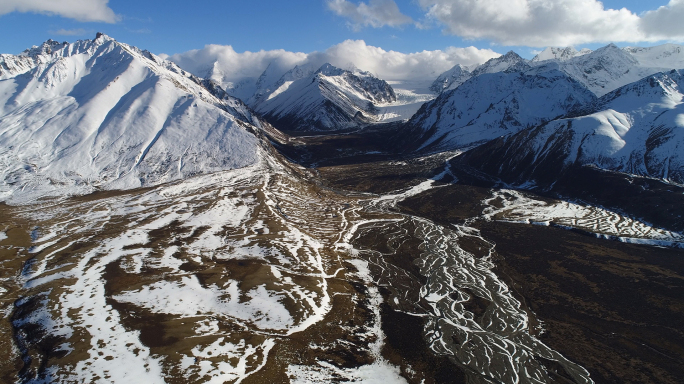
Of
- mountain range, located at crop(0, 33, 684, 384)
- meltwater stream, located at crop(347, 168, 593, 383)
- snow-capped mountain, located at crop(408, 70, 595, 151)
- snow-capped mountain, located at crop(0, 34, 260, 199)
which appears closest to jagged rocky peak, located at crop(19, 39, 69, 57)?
snow-capped mountain, located at crop(0, 34, 260, 199)

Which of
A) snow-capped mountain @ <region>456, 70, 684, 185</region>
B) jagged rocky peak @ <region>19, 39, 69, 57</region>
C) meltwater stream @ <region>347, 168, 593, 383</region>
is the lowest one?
meltwater stream @ <region>347, 168, 593, 383</region>

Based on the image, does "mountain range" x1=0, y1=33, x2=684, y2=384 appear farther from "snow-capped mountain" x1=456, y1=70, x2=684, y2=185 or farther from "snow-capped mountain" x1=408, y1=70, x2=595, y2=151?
"snow-capped mountain" x1=408, y1=70, x2=595, y2=151

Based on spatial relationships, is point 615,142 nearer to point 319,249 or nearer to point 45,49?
point 319,249

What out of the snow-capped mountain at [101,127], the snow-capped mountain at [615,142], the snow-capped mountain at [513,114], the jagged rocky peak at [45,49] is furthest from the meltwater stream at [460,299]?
the jagged rocky peak at [45,49]

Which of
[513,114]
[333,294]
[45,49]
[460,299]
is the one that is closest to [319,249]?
[333,294]

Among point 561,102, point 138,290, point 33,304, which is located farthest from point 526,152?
point 33,304

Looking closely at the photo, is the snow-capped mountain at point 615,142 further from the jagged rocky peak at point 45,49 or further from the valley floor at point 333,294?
the jagged rocky peak at point 45,49

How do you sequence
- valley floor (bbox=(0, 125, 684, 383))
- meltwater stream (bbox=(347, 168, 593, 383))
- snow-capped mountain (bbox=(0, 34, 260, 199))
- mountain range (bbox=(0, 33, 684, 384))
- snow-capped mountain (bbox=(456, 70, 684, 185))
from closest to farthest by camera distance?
valley floor (bbox=(0, 125, 684, 383)) < meltwater stream (bbox=(347, 168, 593, 383)) < mountain range (bbox=(0, 33, 684, 384)) < snow-capped mountain (bbox=(456, 70, 684, 185)) < snow-capped mountain (bbox=(0, 34, 260, 199))
